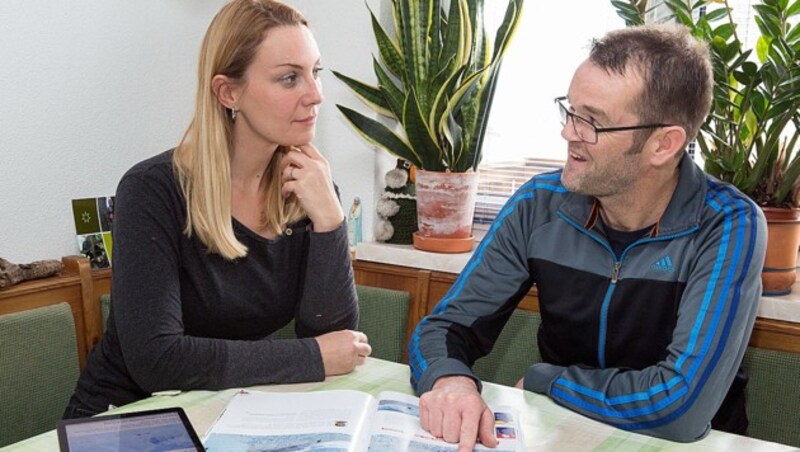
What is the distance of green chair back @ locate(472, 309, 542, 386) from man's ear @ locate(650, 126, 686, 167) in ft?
1.78

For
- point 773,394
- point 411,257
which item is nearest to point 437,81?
point 411,257

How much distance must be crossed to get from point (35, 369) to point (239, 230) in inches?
22.5

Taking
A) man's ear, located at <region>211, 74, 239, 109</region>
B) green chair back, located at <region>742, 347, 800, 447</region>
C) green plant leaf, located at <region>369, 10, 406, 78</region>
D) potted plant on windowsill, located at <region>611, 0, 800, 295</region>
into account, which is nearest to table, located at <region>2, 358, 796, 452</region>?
green chair back, located at <region>742, 347, 800, 447</region>

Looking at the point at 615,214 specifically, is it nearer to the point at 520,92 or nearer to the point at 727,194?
the point at 727,194

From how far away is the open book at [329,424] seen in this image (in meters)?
1.09

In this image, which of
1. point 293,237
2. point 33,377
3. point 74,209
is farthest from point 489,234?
point 74,209

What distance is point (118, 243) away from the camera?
1.50 metres

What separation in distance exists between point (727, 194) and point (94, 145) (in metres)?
1.69

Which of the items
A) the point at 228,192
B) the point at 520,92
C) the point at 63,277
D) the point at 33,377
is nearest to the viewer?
the point at 228,192

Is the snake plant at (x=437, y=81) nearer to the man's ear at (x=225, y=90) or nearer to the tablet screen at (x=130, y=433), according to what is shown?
the man's ear at (x=225, y=90)

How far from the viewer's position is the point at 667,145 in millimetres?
1527

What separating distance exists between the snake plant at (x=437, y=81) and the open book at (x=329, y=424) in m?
1.16

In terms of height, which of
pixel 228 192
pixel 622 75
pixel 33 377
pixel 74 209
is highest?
pixel 622 75

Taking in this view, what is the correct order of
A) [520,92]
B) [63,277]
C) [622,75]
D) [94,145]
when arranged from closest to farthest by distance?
[622,75]
[63,277]
[94,145]
[520,92]
